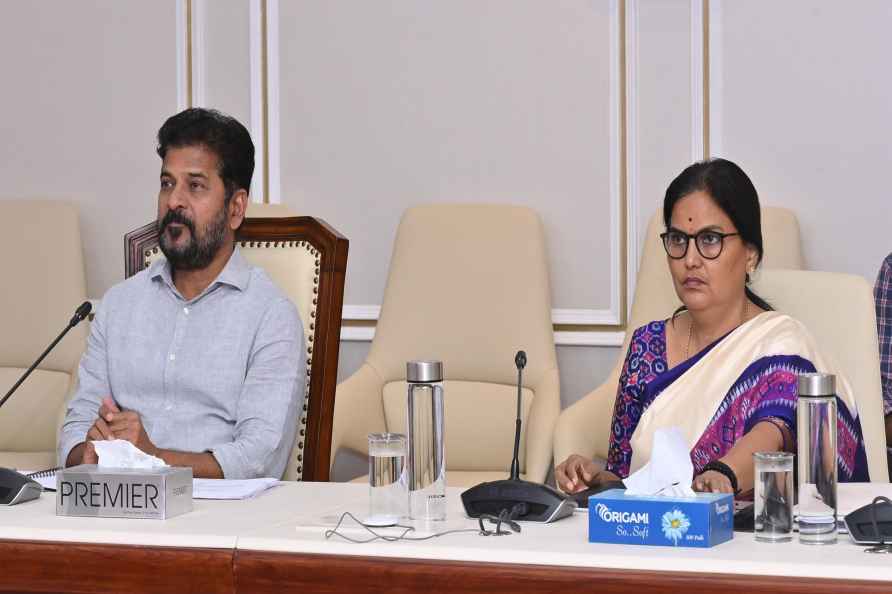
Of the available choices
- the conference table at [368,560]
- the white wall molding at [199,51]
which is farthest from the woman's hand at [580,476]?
the white wall molding at [199,51]

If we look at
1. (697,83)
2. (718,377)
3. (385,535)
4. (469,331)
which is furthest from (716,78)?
(385,535)

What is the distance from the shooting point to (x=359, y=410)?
350 centimetres

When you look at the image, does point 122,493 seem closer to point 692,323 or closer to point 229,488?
point 229,488

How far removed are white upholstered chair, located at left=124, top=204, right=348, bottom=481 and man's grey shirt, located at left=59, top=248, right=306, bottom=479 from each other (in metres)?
0.07

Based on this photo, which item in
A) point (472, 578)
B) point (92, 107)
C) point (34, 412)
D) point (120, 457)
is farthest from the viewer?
point (92, 107)

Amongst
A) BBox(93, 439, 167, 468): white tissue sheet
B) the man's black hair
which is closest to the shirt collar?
the man's black hair

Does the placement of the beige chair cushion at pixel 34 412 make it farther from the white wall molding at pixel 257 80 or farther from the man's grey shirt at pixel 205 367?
the man's grey shirt at pixel 205 367

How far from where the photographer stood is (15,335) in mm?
3947

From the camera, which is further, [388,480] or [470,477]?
[470,477]

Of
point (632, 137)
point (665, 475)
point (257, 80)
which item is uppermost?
point (257, 80)

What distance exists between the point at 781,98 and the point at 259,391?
1864 mm

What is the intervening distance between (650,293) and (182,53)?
1768 mm

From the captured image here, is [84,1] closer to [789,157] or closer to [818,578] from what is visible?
[789,157]

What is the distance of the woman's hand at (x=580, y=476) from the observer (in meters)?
2.20
